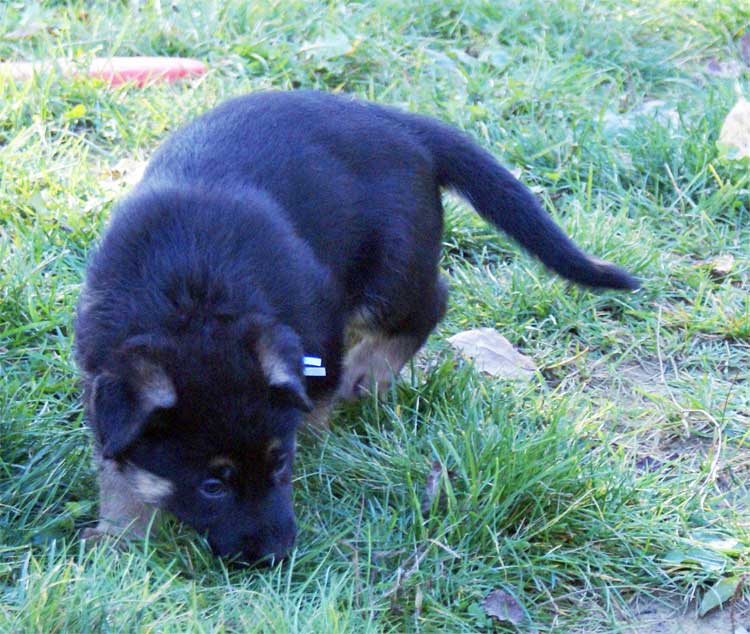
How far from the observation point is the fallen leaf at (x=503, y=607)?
320cm

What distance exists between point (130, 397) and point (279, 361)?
0.40 metres

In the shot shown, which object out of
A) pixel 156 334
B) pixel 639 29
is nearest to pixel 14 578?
pixel 156 334

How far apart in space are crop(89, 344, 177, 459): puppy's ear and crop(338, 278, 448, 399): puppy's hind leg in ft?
3.85

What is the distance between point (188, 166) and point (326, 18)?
2711 mm

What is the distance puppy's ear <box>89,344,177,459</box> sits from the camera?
2.93m

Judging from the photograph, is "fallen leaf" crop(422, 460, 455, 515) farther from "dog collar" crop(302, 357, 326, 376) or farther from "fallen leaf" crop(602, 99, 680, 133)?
"fallen leaf" crop(602, 99, 680, 133)

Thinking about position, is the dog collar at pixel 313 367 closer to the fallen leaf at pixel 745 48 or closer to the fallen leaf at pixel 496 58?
the fallen leaf at pixel 496 58

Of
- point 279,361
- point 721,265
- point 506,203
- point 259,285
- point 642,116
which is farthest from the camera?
point 642,116

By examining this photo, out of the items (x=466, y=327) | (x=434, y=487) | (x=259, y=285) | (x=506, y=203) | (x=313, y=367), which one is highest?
(x=259, y=285)

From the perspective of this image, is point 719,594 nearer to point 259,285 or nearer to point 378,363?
point 378,363

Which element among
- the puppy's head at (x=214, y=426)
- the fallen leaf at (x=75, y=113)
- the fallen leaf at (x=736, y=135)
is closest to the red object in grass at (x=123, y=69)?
the fallen leaf at (x=75, y=113)

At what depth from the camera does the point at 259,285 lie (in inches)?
133

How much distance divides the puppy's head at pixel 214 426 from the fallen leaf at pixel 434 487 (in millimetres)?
433

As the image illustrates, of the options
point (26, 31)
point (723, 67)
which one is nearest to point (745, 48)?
point (723, 67)
